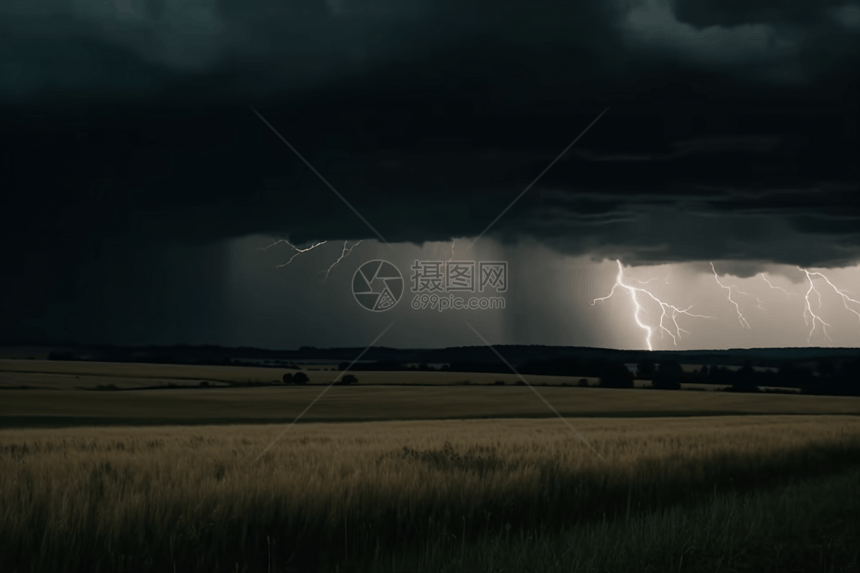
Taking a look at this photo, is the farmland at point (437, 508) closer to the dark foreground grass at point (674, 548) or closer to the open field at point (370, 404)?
the dark foreground grass at point (674, 548)

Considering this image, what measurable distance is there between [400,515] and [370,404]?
39.8 metres

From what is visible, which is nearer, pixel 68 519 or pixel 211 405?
pixel 68 519

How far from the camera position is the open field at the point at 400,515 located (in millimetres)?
6121

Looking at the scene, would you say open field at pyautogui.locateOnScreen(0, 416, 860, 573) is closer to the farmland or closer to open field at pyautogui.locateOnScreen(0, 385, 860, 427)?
the farmland

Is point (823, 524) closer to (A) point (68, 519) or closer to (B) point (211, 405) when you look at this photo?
(A) point (68, 519)

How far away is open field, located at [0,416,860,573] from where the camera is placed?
6121 mm

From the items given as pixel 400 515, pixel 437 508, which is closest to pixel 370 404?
pixel 437 508

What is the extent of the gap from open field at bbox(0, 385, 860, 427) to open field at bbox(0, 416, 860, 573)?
1142 inches

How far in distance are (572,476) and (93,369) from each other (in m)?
71.4

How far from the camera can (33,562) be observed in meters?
5.62

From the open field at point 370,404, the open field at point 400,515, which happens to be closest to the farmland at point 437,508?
the open field at point 400,515

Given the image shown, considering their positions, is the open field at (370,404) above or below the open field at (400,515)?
below

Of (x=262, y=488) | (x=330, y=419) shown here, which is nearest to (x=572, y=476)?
(x=262, y=488)

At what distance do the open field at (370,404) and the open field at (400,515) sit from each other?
1142 inches
